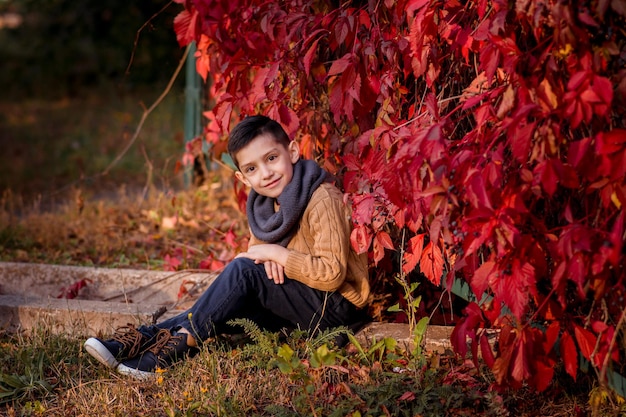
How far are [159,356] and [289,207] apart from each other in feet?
2.59

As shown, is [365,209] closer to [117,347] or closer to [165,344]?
[165,344]

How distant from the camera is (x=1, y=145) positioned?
8.62m

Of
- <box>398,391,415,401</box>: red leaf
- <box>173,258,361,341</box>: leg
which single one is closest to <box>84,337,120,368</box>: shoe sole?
<box>173,258,361,341</box>: leg

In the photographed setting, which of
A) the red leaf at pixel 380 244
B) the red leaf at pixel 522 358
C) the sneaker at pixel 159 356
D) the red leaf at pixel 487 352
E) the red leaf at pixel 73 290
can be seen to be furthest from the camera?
the red leaf at pixel 73 290

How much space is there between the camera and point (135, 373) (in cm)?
302

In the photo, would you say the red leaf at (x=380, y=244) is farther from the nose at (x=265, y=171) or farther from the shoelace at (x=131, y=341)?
the shoelace at (x=131, y=341)

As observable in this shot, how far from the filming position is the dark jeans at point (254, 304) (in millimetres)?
3148

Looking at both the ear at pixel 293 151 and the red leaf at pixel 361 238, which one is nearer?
the red leaf at pixel 361 238

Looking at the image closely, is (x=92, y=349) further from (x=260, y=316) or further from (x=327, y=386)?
(x=327, y=386)

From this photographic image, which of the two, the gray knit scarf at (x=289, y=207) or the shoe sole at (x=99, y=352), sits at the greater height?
the gray knit scarf at (x=289, y=207)

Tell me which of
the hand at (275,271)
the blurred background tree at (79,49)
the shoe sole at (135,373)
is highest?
the blurred background tree at (79,49)

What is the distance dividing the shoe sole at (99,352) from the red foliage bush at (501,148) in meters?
1.04

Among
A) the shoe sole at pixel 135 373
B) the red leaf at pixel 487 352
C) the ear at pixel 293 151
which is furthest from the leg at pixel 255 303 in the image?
the red leaf at pixel 487 352

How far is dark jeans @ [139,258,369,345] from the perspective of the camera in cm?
315
